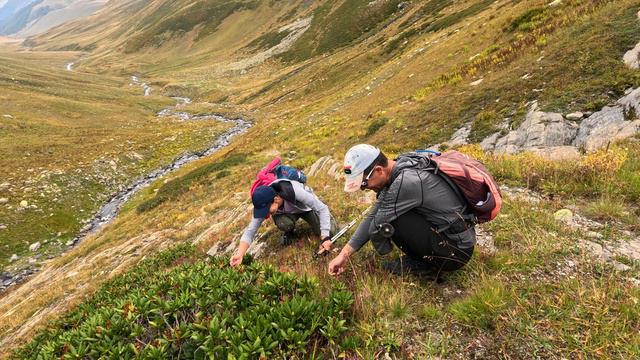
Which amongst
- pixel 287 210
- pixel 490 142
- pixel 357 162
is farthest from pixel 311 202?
pixel 490 142

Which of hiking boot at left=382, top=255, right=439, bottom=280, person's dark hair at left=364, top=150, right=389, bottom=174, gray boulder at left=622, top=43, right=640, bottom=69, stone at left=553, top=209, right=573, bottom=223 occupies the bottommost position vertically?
gray boulder at left=622, top=43, right=640, bottom=69

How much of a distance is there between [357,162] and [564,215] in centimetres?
424

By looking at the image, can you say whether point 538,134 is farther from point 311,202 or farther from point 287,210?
point 287,210

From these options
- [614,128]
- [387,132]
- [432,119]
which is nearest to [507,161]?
[614,128]

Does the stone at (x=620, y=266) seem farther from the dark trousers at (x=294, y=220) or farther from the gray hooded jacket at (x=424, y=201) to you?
the dark trousers at (x=294, y=220)

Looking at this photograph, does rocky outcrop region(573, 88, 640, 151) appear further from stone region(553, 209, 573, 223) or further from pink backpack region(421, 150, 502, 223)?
pink backpack region(421, 150, 502, 223)

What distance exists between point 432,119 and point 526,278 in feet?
46.4

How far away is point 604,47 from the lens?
1362 centimetres

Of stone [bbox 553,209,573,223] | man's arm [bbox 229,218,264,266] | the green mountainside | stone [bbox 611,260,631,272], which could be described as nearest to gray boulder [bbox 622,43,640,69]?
the green mountainside

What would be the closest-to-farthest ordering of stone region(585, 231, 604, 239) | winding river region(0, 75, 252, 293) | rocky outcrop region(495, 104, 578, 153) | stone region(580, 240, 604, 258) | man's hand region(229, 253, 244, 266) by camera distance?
stone region(580, 240, 604, 258), stone region(585, 231, 604, 239), man's hand region(229, 253, 244, 266), rocky outcrop region(495, 104, 578, 153), winding river region(0, 75, 252, 293)

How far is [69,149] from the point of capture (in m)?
40.7

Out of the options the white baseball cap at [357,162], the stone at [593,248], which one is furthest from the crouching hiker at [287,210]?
the stone at [593,248]

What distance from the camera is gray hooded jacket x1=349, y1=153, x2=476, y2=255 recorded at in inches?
188

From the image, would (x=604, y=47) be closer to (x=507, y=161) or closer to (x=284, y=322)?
(x=507, y=161)
